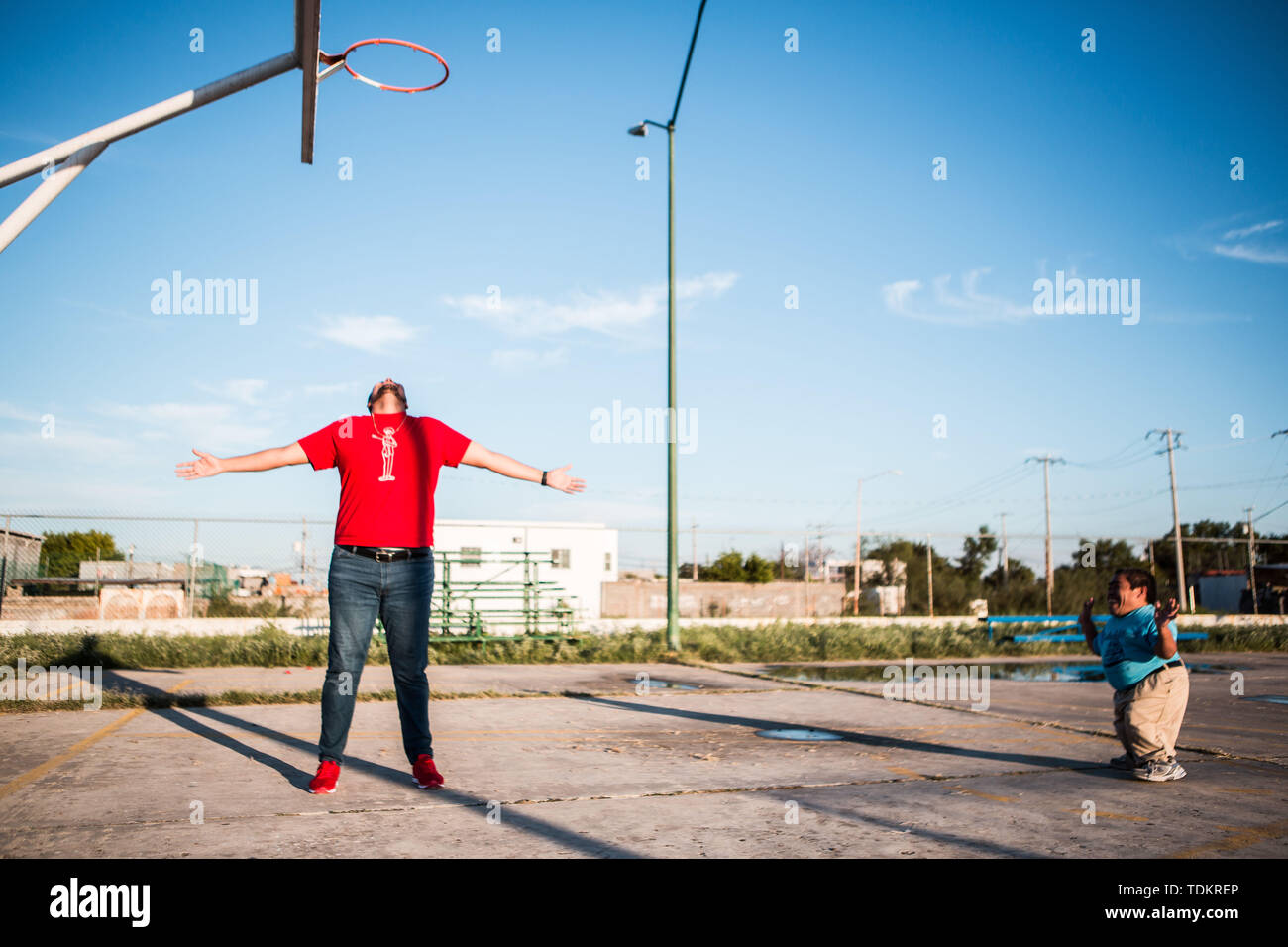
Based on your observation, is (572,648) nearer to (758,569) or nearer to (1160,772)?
(1160,772)

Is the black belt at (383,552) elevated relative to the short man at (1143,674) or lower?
elevated

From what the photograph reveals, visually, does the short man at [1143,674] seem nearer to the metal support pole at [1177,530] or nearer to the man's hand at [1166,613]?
the man's hand at [1166,613]

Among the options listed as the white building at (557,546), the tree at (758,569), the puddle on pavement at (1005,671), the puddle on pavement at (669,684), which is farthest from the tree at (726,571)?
the puddle on pavement at (669,684)

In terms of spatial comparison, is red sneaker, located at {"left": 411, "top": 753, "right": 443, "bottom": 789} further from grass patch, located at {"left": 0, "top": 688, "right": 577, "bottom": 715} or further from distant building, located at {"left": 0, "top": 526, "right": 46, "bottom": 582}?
distant building, located at {"left": 0, "top": 526, "right": 46, "bottom": 582}

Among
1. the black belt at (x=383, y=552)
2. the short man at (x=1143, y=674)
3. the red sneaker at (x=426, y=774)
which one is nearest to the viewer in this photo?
the red sneaker at (x=426, y=774)

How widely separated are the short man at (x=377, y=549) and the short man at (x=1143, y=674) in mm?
3856

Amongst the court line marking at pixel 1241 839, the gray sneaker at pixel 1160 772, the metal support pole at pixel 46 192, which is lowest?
the gray sneaker at pixel 1160 772

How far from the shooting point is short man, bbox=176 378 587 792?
14.8 ft

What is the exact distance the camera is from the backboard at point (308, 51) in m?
6.08

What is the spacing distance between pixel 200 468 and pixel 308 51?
333 centimetres

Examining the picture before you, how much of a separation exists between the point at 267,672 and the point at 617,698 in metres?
4.89

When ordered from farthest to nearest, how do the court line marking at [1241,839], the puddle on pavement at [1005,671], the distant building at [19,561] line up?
the distant building at [19,561]
the puddle on pavement at [1005,671]
the court line marking at [1241,839]

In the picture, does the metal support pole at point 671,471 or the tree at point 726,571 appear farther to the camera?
the tree at point 726,571
